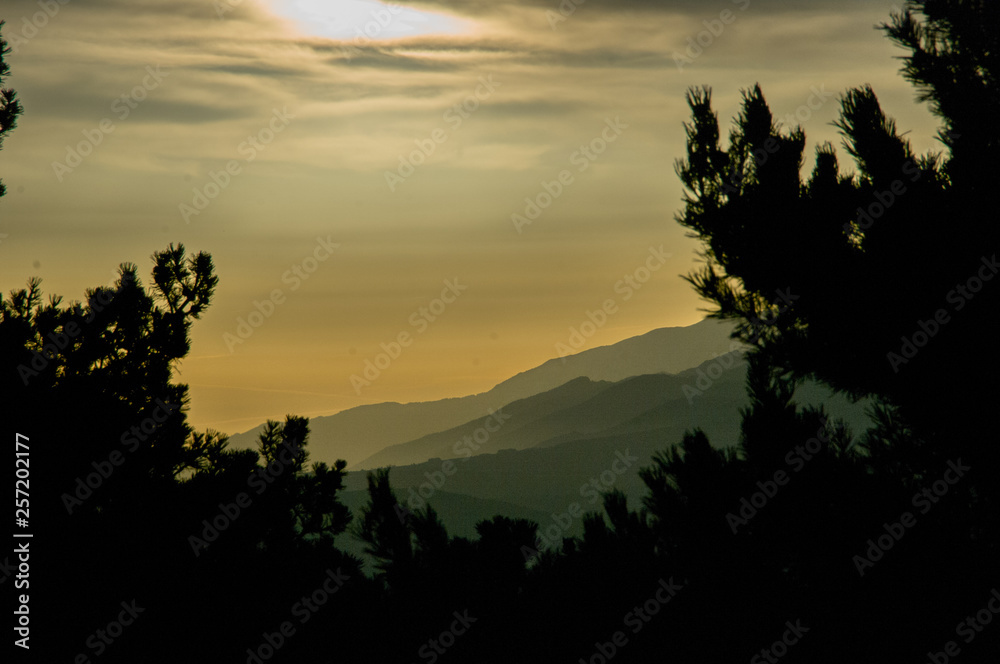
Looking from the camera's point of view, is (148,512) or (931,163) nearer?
(931,163)

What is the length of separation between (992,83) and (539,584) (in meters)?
5.15

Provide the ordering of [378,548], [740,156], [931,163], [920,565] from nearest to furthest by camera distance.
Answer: [920,565] < [378,548] < [931,163] < [740,156]

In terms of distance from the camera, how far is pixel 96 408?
234 inches

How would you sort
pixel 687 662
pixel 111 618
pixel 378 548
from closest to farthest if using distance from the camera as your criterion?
pixel 687 662 < pixel 378 548 < pixel 111 618

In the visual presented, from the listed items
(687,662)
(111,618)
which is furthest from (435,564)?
(111,618)

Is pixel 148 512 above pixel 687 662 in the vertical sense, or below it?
above

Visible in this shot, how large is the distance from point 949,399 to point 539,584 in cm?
292

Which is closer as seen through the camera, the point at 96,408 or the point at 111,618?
the point at 111,618

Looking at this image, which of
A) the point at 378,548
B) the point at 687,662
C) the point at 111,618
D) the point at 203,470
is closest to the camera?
the point at 687,662

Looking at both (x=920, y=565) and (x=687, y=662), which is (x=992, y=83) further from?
(x=687, y=662)

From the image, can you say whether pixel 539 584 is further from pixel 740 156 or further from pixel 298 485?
pixel 298 485

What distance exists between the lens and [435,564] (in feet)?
12.6

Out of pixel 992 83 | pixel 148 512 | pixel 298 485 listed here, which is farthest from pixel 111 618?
pixel 992 83

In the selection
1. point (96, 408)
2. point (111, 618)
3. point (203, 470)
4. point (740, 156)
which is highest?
point (740, 156)
